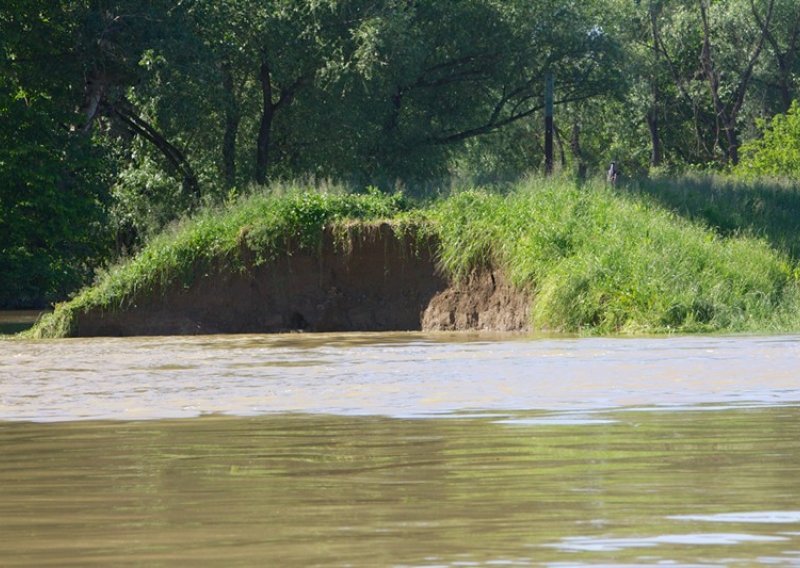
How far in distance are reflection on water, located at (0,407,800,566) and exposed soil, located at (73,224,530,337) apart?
16418 mm

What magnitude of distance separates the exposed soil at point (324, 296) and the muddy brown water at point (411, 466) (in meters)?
11.6

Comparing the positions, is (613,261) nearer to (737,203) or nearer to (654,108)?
(737,203)

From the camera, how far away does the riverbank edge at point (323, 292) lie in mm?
25484

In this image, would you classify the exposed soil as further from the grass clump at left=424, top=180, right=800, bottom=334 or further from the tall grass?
the tall grass

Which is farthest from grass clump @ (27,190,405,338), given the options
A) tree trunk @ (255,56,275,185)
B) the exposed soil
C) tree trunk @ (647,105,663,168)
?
tree trunk @ (647,105,663,168)

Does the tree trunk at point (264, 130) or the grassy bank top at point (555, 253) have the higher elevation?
the tree trunk at point (264, 130)

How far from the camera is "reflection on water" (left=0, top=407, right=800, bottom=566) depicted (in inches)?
199

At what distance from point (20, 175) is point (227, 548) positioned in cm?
2860

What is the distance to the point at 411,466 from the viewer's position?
23.4 ft

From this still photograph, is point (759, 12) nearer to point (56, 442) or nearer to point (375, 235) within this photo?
point (375, 235)

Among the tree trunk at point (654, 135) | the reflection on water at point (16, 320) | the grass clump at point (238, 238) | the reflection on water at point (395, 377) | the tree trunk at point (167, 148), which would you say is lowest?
the reflection on water at point (395, 377)

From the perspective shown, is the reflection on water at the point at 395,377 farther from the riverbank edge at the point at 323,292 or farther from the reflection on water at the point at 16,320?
the reflection on water at the point at 16,320

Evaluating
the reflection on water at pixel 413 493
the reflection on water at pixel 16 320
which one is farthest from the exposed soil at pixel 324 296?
the reflection on water at pixel 413 493

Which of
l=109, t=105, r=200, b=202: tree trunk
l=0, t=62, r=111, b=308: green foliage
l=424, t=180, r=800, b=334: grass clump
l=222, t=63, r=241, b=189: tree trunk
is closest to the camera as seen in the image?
l=424, t=180, r=800, b=334: grass clump
